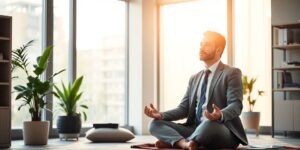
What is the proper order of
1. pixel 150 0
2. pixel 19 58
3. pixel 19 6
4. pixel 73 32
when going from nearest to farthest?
pixel 19 58, pixel 19 6, pixel 73 32, pixel 150 0

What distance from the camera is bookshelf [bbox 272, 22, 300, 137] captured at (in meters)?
6.33

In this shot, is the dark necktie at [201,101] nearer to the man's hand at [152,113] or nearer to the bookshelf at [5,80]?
the man's hand at [152,113]

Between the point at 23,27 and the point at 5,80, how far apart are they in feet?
4.16

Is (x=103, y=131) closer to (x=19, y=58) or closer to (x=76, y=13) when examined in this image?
(x=19, y=58)

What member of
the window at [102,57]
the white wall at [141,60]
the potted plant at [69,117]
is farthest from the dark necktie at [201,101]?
the white wall at [141,60]

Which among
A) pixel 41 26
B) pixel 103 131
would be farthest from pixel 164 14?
pixel 103 131

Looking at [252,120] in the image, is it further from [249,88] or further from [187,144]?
[187,144]

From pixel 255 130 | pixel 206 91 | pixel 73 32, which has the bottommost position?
pixel 255 130

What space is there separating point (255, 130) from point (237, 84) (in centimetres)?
335

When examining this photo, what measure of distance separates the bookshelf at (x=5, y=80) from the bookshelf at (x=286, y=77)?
Result: 11.0 ft

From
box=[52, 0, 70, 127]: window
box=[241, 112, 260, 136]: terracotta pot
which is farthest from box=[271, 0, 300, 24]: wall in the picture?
box=[52, 0, 70, 127]: window

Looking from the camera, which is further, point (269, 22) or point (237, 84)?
point (269, 22)

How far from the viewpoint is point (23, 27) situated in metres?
6.15

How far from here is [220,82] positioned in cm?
384
